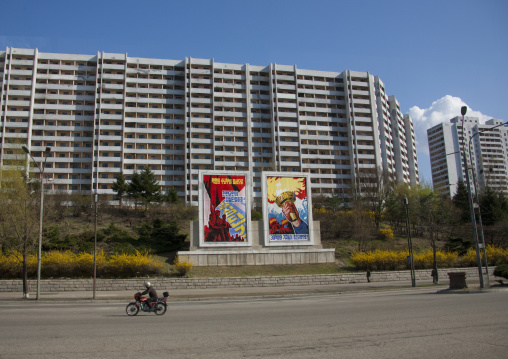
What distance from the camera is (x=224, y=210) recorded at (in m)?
36.5

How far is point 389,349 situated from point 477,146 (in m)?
170

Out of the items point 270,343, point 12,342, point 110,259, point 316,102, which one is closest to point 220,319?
point 270,343

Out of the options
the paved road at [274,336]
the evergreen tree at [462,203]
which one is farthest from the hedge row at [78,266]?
the evergreen tree at [462,203]

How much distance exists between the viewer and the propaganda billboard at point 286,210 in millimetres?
37625

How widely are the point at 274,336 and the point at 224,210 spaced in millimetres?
27680

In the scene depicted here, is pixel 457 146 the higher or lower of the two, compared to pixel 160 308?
higher

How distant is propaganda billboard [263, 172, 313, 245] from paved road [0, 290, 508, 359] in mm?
24575

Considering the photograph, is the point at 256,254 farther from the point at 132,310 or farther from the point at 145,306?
the point at 132,310

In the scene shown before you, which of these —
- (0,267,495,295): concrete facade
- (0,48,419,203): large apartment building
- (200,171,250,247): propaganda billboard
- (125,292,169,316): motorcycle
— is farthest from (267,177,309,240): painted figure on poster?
(0,48,419,203): large apartment building

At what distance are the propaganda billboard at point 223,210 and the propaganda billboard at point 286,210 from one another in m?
2.19

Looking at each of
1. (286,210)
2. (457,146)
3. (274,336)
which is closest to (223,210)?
(286,210)

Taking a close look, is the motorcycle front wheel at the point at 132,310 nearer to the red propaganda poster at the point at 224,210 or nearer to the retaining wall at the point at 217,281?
the retaining wall at the point at 217,281

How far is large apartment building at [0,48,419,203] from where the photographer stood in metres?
83.4

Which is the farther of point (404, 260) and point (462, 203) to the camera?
point (462, 203)
